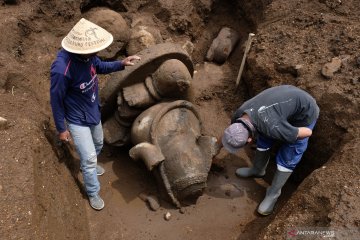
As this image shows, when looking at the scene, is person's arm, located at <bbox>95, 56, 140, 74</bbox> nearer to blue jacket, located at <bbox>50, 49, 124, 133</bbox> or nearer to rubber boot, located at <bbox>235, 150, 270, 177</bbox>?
blue jacket, located at <bbox>50, 49, 124, 133</bbox>

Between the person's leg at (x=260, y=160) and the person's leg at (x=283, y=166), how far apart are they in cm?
26

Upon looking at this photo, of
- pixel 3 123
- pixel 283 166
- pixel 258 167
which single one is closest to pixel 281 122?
pixel 283 166

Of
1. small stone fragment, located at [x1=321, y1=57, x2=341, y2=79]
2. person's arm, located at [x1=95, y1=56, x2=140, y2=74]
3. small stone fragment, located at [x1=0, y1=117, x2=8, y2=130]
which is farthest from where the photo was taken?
small stone fragment, located at [x1=321, y1=57, x2=341, y2=79]

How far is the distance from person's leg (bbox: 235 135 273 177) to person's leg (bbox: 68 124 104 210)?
6.75 feet

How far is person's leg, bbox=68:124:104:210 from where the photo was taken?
401 centimetres

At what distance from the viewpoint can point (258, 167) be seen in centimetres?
500

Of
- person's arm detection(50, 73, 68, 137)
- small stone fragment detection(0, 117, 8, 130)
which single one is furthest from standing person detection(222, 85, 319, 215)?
small stone fragment detection(0, 117, 8, 130)

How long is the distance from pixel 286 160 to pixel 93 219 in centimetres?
248

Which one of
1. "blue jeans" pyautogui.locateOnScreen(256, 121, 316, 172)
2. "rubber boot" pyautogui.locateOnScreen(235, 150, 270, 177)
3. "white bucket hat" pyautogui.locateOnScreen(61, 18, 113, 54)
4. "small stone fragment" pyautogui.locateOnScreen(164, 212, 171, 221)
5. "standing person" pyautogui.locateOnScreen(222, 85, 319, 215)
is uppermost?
"white bucket hat" pyautogui.locateOnScreen(61, 18, 113, 54)

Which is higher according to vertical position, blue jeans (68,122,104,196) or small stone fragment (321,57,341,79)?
small stone fragment (321,57,341,79)

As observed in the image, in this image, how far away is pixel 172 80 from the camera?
466 centimetres

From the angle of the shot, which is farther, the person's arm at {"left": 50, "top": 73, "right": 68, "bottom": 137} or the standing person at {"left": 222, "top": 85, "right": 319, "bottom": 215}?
the standing person at {"left": 222, "top": 85, "right": 319, "bottom": 215}

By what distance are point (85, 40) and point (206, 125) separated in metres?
2.72

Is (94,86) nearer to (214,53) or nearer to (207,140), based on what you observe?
(207,140)
